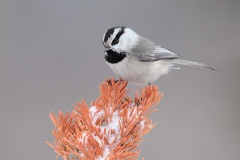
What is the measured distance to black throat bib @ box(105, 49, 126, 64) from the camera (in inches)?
29.9

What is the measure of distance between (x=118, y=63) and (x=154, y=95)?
227 mm

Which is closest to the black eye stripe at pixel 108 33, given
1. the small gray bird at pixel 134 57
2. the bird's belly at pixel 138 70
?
the small gray bird at pixel 134 57

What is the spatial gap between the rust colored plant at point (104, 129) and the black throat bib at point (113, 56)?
18cm

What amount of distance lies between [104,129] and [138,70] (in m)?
0.40

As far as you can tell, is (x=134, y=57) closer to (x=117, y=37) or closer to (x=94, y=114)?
(x=117, y=37)

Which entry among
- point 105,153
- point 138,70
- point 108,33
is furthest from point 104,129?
point 138,70

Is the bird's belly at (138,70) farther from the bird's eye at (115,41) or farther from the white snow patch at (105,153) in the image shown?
the white snow patch at (105,153)

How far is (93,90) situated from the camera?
144cm

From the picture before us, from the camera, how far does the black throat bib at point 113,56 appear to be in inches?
29.9

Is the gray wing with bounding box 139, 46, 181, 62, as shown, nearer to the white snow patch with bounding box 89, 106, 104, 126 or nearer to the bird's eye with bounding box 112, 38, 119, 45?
the bird's eye with bounding box 112, 38, 119, 45

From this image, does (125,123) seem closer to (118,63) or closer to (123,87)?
(123,87)

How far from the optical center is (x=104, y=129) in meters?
0.50

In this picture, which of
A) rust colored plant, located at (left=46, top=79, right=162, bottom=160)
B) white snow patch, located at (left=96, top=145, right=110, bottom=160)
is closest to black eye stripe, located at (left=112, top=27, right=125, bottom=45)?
rust colored plant, located at (left=46, top=79, right=162, bottom=160)

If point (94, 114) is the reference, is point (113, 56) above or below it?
above
